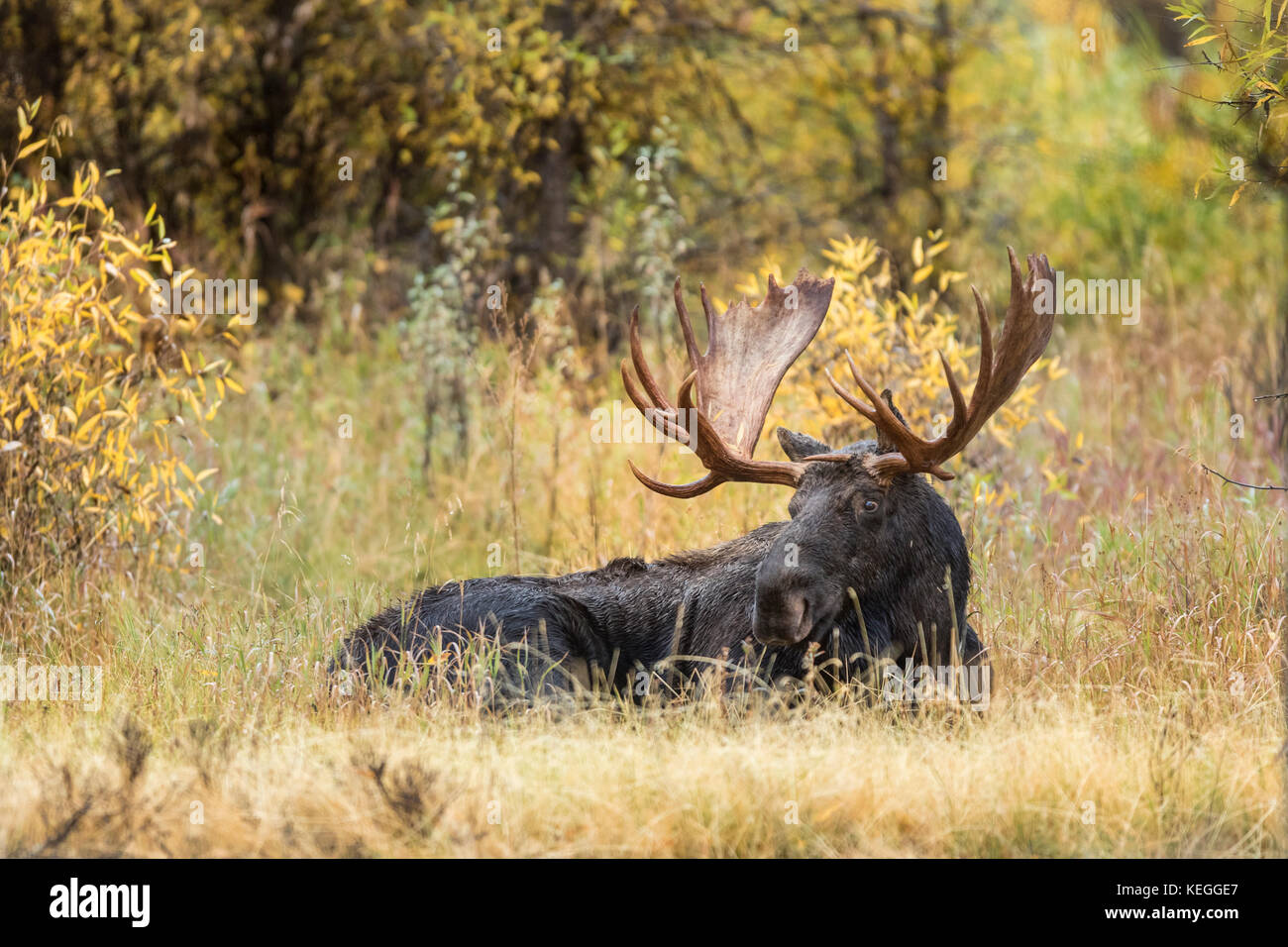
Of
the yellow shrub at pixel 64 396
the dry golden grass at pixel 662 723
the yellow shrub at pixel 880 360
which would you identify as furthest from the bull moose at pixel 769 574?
the yellow shrub at pixel 64 396

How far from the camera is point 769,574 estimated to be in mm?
5684

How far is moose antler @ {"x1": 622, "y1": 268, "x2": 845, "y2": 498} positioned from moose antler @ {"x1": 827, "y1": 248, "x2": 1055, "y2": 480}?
0.42 m

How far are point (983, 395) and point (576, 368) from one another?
4656 millimetres

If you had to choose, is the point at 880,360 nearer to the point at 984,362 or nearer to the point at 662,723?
the point at 984,362

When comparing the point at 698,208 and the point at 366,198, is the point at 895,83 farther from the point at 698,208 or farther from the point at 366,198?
A: the point at 366,198

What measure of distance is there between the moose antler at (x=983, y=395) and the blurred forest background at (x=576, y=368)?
0.92 m

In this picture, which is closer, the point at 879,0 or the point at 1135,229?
the point at 879,0

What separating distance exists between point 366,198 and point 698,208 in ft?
9.89

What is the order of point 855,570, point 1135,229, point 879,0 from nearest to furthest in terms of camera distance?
point 855,570 < point 879,0 < point 1135,229

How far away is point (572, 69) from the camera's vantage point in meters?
12.2

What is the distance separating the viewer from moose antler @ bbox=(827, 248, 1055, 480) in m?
5.78

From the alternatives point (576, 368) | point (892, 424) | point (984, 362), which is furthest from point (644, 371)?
point (576, 368)

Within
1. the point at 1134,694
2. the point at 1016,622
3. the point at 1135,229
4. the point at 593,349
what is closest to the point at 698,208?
the point at 593,349

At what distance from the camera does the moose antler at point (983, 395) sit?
19.0ft
